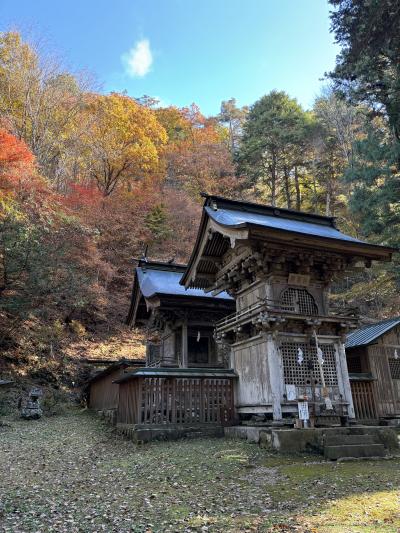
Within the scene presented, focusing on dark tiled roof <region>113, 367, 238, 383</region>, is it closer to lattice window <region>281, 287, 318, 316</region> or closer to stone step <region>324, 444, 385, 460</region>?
lattice window <region>281, 287, 318, 316</region>

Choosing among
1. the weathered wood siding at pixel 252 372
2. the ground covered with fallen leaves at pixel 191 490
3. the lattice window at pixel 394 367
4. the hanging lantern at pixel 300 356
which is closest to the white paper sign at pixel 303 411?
the weathered wood siding at pixel 252 372

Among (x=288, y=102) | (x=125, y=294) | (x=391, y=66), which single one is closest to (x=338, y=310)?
(x=391, y=66)

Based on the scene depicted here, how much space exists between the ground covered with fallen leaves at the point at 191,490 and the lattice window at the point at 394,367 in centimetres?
801

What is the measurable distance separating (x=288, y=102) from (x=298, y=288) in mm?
28828

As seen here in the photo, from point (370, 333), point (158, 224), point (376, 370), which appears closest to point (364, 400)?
point (376, 370)

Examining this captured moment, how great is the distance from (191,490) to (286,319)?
207 inches

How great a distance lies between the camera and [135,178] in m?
36.8

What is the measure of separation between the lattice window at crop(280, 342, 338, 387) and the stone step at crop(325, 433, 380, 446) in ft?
5.44

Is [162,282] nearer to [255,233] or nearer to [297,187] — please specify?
[255,233]

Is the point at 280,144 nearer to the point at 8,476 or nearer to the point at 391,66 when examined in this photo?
the point at 391,66

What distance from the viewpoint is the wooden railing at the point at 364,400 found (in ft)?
44.0

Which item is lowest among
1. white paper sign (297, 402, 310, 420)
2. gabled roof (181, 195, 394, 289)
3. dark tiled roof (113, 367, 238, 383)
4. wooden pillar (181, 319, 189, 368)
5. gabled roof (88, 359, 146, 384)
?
white paper sign (297, 402, 310, 420)

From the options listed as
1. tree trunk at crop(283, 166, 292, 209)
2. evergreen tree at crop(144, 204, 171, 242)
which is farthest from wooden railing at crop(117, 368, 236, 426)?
tree trunk at crop(283, 166, 292, 209)

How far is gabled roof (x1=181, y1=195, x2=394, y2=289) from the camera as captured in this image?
1014 centimetres
